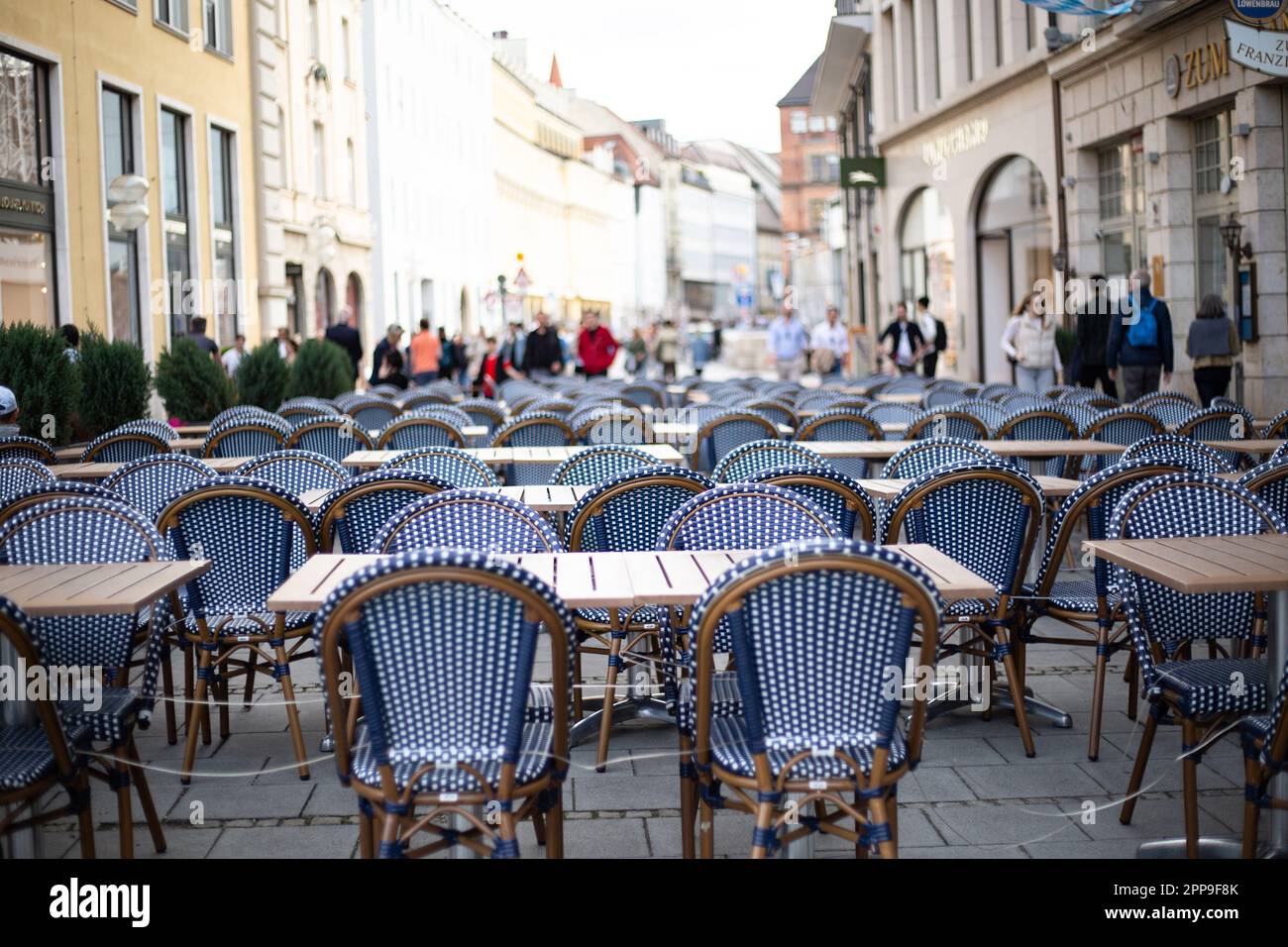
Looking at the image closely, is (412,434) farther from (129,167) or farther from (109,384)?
(129,167)

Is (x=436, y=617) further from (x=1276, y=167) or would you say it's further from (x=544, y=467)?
(x=1276, y=167)

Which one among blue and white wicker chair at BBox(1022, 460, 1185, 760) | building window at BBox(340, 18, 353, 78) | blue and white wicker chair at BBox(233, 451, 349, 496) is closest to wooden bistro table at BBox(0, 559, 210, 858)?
blue and white wicker chair at BBox(233, 451, 349, 496)

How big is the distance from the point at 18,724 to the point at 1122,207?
59.7 ft

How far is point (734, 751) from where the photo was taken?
4.12 m

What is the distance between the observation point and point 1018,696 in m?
5.99

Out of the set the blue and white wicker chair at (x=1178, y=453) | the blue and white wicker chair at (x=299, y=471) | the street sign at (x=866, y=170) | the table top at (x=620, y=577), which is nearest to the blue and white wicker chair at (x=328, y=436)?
the blue and white wicker chair at (x=299, y=471)

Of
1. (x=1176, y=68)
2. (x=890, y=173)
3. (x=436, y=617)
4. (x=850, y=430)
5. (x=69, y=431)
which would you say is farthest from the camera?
(x=890, y=173)

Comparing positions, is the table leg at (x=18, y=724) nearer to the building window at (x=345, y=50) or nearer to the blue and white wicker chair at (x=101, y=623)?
the blue and white wicker chair at (x=101, y=623)

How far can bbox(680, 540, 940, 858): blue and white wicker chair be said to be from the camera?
379cm

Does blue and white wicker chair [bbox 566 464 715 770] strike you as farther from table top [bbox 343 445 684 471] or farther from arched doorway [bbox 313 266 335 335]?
arched doorway [bbox 313 266 335 335]

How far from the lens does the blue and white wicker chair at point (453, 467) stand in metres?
7.38

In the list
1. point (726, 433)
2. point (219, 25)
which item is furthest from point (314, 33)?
point (726, 433)

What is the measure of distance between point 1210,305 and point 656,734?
1025 cm

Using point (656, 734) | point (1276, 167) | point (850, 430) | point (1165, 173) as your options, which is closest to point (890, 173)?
point (1165, 173)
